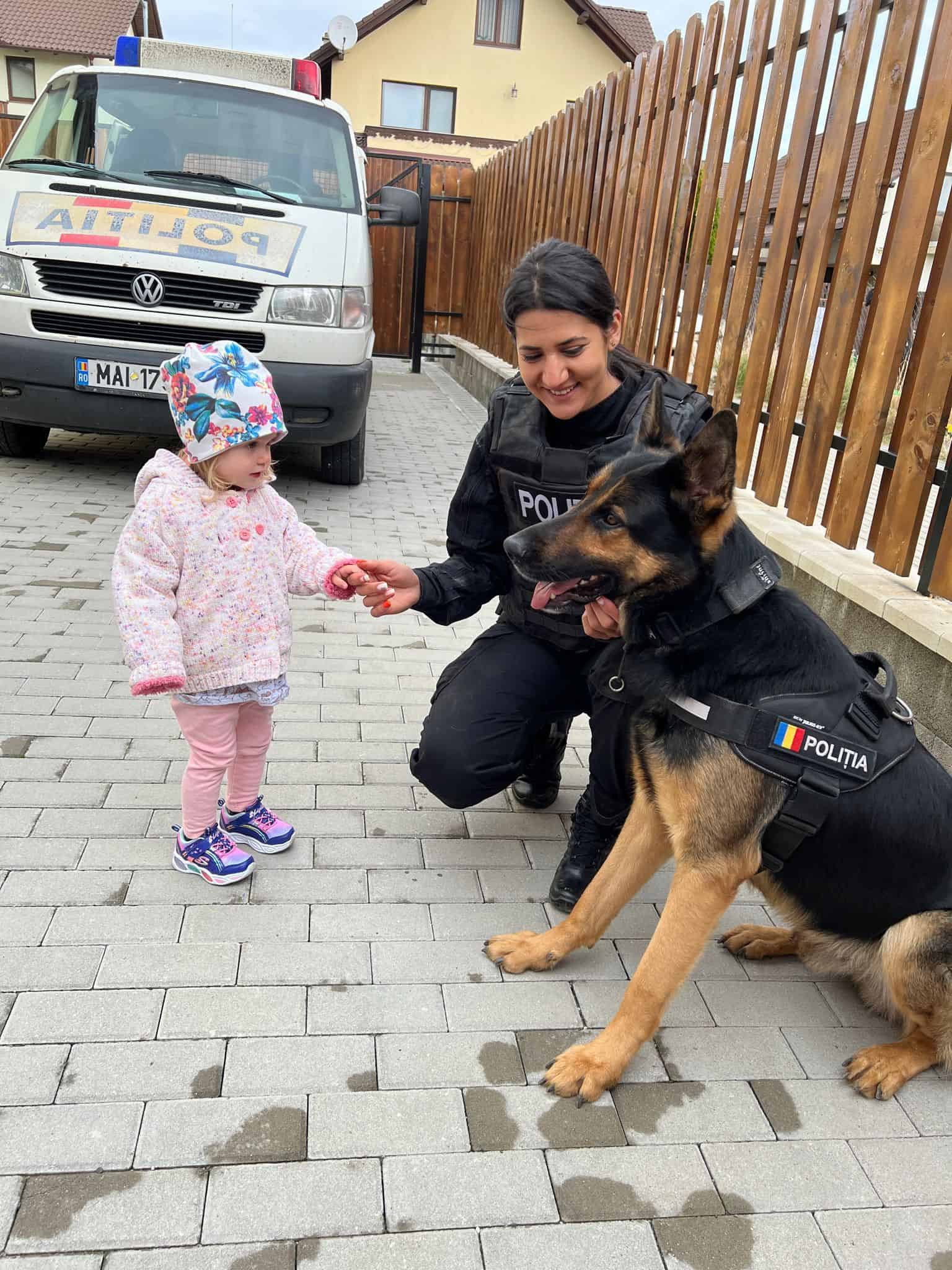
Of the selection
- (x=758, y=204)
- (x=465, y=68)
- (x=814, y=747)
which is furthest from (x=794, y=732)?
(x=465, y=68)

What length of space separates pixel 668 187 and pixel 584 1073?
240 inches

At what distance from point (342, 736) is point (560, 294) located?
1995mm

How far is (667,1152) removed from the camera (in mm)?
2025

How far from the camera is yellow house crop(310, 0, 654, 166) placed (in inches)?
1230

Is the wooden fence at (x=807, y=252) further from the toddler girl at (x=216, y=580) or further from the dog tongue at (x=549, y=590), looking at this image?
A: the toddler girl at (x=216, y=580)

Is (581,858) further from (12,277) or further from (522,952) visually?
(12,277)

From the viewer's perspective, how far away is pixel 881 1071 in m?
2.28

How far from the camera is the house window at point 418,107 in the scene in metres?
32.1

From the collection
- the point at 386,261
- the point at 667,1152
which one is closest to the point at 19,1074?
the point at 667,1152

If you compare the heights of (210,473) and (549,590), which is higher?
(210,473)

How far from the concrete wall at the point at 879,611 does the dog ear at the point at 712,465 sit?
1.40 meters

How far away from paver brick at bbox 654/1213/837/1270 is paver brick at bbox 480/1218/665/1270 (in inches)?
1.7

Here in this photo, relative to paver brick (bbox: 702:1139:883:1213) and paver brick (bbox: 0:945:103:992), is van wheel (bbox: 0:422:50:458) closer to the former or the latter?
paver brick (bbox: 0:945:103:992)

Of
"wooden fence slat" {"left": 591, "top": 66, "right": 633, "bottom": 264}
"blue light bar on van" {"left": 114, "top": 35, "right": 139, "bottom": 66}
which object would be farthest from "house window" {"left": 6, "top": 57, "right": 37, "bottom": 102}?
"wooden fence slat" {"left": 591, "top": 66, "right": 633, "bottom": 264}
